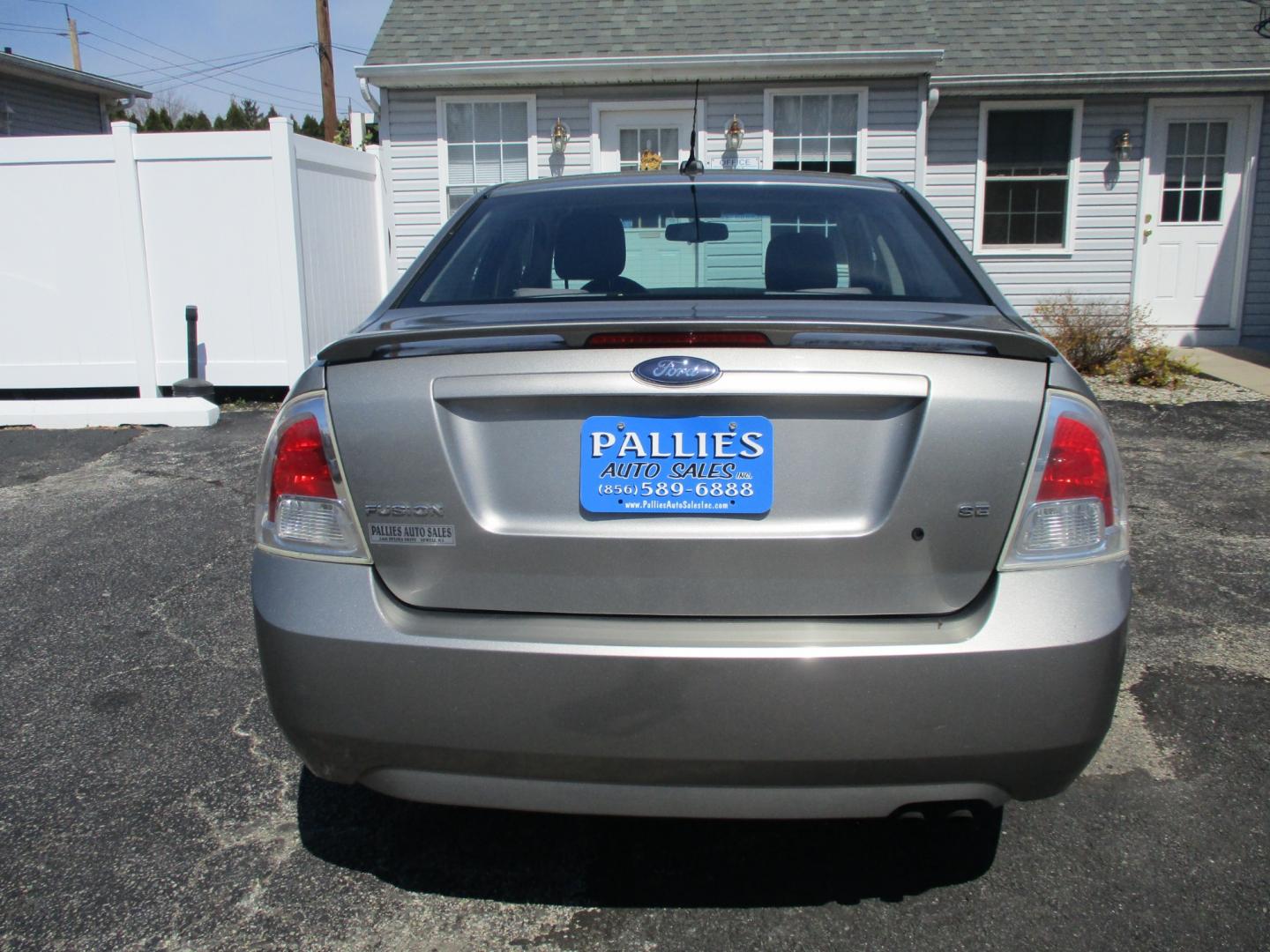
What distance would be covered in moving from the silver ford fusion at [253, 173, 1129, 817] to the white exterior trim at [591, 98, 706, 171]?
9.97 meters

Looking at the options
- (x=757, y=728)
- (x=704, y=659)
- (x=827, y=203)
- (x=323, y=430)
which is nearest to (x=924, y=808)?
(x=757, y=728)

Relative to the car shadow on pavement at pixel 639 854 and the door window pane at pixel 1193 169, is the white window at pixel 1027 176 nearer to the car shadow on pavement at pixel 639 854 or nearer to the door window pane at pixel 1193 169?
the door window pane at pixel 1193 169

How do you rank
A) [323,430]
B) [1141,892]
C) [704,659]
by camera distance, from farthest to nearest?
[1141,892] → [323,430] → [704,659]

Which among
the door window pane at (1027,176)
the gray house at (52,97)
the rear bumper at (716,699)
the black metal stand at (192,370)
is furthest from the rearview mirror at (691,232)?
the gray house at (52,97)

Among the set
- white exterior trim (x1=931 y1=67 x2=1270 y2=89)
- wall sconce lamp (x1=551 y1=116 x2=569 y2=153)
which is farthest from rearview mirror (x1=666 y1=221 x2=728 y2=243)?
white exterior trim (x1=931 y1=67 x2=1270 y2=89)

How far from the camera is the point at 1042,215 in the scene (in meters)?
12.1

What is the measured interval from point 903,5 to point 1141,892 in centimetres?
1122

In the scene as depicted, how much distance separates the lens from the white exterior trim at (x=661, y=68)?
10969 mm

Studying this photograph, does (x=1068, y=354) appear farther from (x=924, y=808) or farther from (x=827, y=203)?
(x=924, y=808)

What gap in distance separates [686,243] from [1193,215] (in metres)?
11.3

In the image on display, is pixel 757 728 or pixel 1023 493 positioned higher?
pixel 1023 493

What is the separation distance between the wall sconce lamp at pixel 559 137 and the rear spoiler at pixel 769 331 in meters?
9.96

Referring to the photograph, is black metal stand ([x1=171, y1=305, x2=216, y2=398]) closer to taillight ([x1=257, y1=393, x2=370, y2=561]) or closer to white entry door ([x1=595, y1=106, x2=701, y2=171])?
white entry door ([x1=595, y1=106, x2=701, y2=171])

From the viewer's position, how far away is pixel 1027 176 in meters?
12.0
